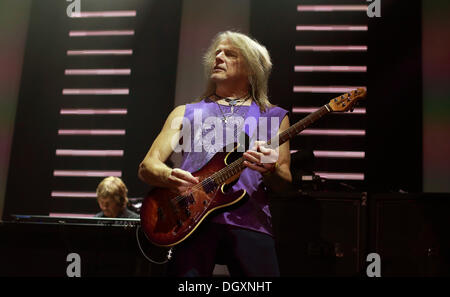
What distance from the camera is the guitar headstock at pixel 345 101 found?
2.60m

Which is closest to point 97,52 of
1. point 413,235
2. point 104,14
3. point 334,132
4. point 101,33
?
point 101,33

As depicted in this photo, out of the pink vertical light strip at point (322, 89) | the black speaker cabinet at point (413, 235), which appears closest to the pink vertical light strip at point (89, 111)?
the pink vertical light strip at point (322, 89)

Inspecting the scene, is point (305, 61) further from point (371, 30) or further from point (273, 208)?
point (273, 208)

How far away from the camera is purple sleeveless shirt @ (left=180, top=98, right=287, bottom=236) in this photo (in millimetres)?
2377

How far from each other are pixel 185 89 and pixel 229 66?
3258 mm

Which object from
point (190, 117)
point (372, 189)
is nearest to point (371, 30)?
point (372, 189)

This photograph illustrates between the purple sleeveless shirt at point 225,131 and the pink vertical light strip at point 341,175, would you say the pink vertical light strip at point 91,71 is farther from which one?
the purple sleeveless shirt at point 225,131

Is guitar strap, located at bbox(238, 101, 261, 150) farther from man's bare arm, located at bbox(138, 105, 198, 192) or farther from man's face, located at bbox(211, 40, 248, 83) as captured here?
man's bare arm, located at bbox(138, 105, 198, 192)

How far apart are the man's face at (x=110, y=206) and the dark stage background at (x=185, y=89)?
1.35 ft

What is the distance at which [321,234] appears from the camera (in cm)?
409

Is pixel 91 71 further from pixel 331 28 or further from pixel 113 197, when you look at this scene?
pixel 331 28

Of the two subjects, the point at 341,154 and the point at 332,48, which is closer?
the point at 341,154

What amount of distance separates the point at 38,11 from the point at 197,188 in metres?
4.98

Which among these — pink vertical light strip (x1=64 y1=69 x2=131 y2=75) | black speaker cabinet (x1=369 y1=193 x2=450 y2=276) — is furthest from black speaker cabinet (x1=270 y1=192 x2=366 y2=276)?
pink vertical light strip (x1=64 y1=69 x2=131 y2=75)
